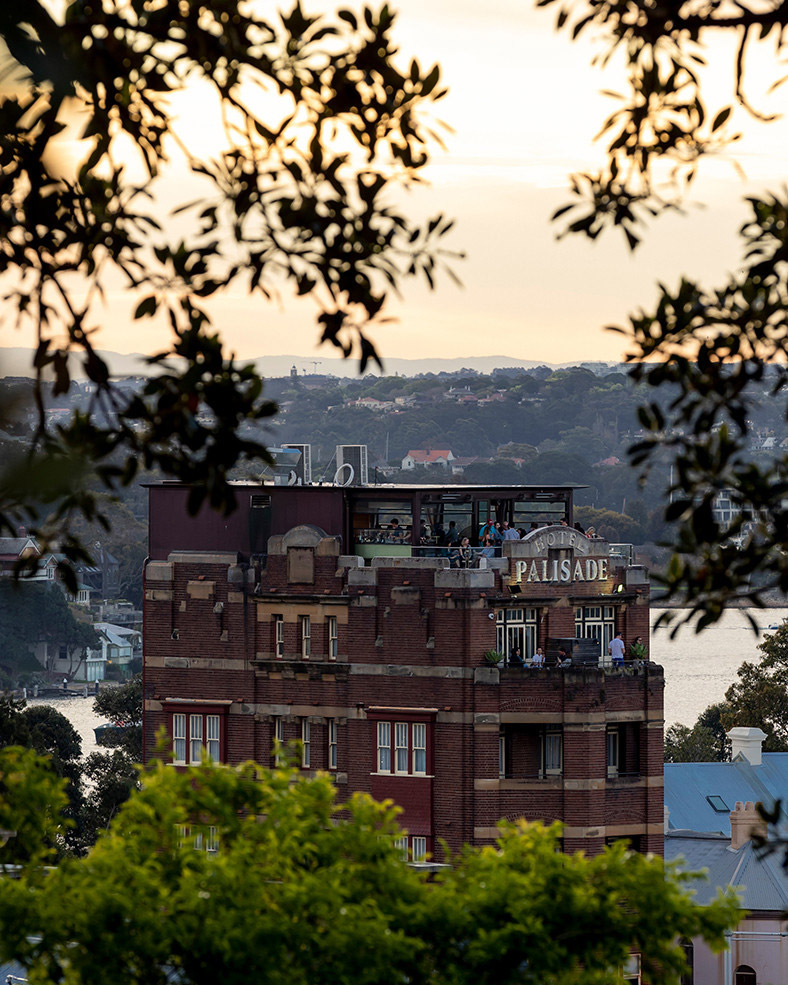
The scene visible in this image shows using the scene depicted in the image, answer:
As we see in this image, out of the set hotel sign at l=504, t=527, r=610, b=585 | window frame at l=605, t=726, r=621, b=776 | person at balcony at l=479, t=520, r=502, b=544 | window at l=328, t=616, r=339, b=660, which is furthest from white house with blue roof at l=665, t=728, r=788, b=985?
window at l=328, t=616, r=339, b=660

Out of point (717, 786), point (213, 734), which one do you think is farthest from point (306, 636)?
point (717, 786)

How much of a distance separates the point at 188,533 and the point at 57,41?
50.3 meters

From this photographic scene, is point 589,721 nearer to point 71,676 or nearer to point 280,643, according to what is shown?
point 280,643

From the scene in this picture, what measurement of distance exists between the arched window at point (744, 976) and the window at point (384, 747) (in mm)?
17211

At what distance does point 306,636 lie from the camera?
5634 cm

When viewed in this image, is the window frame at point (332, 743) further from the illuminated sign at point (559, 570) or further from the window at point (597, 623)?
the window at point (597, 623)

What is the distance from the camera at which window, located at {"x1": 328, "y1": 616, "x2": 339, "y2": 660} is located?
55656 millimetres

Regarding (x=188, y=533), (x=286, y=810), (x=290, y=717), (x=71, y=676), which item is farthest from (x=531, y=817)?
(x=71, y=676)

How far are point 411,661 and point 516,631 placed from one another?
3.27m

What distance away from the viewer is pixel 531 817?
52.7 metres

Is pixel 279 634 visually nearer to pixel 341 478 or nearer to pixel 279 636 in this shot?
pixel 279 636

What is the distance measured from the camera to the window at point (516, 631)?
54.0 m

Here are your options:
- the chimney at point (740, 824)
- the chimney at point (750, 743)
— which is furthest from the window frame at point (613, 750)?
the chimney at point (750, 743)

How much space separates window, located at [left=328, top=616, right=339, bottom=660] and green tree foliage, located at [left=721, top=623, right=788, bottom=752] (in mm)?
35530
